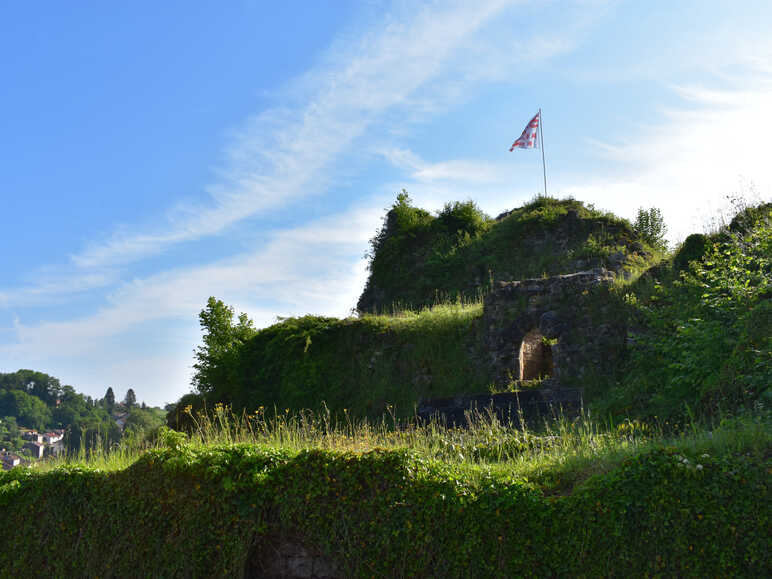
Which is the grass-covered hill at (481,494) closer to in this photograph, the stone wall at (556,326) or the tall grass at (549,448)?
the tall grass at (549,448)

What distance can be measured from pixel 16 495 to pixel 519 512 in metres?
7.61

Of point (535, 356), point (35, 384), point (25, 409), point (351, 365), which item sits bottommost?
point (25, 409)

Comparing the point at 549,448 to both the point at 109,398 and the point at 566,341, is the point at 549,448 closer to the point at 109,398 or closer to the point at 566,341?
the point at 566,341

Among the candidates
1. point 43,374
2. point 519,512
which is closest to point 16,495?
point 519,512

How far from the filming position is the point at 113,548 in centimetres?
787

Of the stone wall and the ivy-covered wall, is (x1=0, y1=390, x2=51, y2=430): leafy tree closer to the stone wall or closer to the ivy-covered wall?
the stone wall

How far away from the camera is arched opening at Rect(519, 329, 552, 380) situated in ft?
53.8

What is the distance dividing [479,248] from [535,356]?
9188mm

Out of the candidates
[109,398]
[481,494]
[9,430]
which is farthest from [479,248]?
[109,398]

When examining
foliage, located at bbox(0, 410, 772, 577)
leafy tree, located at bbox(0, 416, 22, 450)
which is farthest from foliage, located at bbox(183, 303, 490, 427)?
leafy tree, located at bbox(0, 416, 22, 450)

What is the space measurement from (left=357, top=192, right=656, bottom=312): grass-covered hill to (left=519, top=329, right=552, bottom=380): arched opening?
2617 mm

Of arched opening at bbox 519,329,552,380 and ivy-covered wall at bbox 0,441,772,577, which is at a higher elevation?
arched opening at bbox 519,329,552,380

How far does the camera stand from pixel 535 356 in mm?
16875

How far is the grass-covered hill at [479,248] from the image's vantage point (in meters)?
21.1
